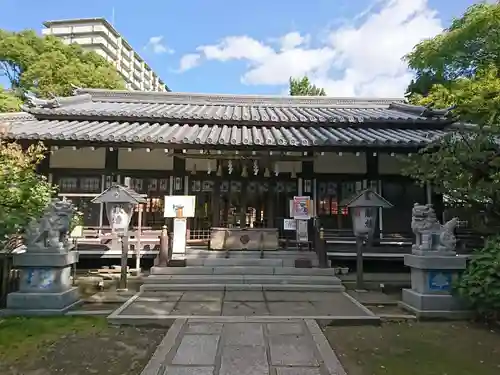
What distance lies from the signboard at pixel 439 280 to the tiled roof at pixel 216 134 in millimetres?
4698

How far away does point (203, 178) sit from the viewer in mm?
11836

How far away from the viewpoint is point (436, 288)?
7051 mm

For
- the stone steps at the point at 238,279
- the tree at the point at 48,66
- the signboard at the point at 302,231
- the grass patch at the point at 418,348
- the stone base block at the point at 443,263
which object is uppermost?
the tree at the point at 48,66

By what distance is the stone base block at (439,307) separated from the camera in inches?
267

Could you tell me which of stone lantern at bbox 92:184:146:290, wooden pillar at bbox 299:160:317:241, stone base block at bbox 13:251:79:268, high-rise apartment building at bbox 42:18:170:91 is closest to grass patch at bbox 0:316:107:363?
stone base block at bbox 13:251:79:268

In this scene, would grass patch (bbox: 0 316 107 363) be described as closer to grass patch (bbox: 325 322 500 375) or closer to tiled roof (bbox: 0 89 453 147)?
grass patch (bbox: 325 322 500 375)

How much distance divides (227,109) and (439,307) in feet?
41.6

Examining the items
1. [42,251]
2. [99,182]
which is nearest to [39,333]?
[42,251]

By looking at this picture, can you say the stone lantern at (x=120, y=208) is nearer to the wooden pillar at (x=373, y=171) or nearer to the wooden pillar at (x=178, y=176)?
the wooden pillar at (x=178, y=176)

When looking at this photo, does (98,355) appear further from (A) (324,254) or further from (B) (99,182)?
(B) (99,182)

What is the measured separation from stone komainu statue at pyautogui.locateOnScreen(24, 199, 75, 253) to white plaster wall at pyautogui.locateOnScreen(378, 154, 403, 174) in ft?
30.6

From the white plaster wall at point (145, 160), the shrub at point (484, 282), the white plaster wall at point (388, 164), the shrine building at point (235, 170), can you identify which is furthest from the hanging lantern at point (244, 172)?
the shrub at point (484, 282)

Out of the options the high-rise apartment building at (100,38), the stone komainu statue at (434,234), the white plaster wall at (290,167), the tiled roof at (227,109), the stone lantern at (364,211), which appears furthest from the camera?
the high-rise apartment building at (100,38)

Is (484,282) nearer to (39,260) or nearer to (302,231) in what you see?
(302,231)
